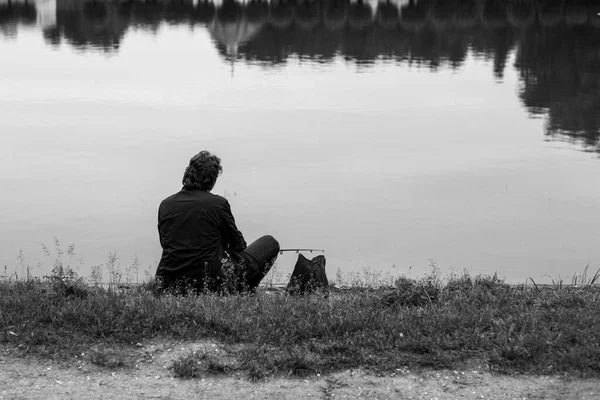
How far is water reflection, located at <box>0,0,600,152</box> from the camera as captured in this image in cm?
2275

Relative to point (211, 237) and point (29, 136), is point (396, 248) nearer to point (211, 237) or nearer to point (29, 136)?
point (211, 237)

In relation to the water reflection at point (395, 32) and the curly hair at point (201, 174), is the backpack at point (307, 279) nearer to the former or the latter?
the curly hair at point (201, 174)

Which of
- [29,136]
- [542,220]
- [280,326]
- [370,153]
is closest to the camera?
[280,326]

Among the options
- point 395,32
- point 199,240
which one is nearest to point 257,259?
point 199,240

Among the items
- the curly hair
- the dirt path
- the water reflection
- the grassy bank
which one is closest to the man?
the curly hair

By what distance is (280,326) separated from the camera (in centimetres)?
614

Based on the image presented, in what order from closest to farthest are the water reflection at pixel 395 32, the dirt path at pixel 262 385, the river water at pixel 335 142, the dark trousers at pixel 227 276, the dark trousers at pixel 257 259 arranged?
the dirt path at pixel 262 385 → the dark trousers at pixel 227 276 → the dark trousers at pixel 257 259 → the river water at pixel 335 142 → the water reflection at pixel 395 32

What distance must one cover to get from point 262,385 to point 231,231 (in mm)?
2082

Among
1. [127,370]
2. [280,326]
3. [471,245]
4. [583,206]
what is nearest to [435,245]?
[471,245]

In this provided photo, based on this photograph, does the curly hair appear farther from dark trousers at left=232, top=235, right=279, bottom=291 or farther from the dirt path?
the dirt path

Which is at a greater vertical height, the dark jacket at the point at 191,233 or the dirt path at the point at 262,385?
the dark jacket at the point at 191,233

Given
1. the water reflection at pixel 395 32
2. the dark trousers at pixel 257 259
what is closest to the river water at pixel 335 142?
the water reflection at pixel 395 32

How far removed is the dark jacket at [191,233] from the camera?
7119mm

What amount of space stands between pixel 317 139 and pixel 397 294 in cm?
913
